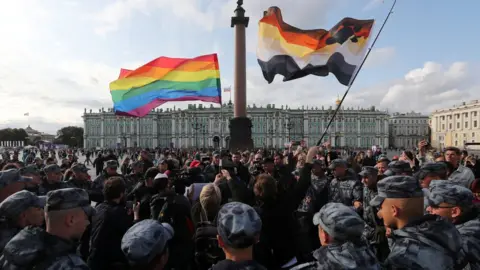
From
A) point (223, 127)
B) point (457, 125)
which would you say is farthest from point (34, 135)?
point (457, 125)

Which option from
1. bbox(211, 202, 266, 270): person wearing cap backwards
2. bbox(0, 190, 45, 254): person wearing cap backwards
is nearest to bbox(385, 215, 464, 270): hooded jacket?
bbox(211, 202, 266, 270): person wearing cap backwards

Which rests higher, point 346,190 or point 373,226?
point 346,190

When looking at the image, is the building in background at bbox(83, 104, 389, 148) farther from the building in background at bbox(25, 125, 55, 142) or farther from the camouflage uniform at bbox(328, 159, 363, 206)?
the camouflage uniform at bbox(328, 159, 363, 206)

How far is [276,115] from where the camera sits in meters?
93.2

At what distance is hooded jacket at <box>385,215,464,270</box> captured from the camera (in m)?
1.86

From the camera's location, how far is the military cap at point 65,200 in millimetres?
2039

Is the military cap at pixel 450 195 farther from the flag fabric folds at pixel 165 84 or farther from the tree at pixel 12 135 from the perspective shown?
the tree at pixel 12 135

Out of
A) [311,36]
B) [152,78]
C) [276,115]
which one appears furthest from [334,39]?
[276,115]

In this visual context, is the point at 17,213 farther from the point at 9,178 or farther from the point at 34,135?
the point at 34,135

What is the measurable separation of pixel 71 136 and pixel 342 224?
114 m

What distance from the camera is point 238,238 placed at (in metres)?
1.87

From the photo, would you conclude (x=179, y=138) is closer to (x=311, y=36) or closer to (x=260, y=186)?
(x=311, y=36)

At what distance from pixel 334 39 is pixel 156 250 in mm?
9397

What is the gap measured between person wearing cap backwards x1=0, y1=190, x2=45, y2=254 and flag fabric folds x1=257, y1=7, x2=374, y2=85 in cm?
856
